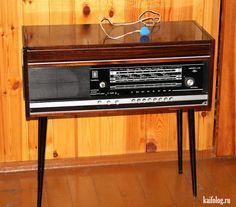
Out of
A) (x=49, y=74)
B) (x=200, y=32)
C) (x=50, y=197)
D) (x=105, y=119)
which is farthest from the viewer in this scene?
(x=105, y=119)

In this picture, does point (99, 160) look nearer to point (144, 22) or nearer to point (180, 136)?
point (180, 136)

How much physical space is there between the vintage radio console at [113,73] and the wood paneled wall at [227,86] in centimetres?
39

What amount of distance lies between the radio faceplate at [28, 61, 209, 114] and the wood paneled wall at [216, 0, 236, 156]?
48 cm

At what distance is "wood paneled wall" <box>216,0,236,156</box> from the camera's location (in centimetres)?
285

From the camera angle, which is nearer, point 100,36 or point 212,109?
point 100,36

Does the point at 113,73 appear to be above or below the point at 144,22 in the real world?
below

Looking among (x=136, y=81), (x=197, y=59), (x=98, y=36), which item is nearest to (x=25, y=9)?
(x=98, y=36)

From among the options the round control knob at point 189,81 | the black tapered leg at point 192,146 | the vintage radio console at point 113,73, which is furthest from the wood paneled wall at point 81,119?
the round control knob at point 189,81

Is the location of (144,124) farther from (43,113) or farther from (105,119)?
(43,113)

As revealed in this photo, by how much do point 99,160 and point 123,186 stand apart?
0.81 ft

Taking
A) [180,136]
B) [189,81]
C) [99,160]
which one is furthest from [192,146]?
[99,160]

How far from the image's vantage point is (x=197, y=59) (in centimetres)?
244

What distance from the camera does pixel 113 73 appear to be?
94.7 inches

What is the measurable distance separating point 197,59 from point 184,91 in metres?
0.14
